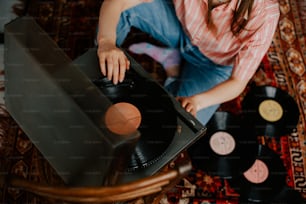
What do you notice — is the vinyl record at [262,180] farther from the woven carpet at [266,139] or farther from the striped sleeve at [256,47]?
the striped sleeve at [256,47]

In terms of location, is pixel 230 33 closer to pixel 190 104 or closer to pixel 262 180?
pixel 190 104

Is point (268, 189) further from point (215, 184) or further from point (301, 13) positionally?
point (301, 13)

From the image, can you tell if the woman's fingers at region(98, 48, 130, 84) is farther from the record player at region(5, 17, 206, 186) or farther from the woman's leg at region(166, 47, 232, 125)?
the woman's leg at region(166, 47, 232, 125)

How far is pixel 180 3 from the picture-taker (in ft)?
3.54

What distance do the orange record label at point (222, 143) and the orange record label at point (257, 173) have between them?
0.09 meters

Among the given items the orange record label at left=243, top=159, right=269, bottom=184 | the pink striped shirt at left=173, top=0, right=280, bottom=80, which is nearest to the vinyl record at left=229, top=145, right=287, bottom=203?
the orange record label at left=243, top=159, right=269, bottom=184

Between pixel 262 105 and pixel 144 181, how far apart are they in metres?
0.78

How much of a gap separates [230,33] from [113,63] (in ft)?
1.07

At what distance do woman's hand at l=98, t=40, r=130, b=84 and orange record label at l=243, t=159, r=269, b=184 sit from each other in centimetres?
56

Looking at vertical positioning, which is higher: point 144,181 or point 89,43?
point 144,181

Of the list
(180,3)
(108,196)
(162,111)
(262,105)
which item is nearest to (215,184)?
(262,105)

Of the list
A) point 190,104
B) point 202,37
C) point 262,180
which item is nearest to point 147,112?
point 190,104

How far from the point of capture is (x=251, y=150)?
1.27 m

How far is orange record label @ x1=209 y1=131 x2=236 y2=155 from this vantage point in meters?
1.25
